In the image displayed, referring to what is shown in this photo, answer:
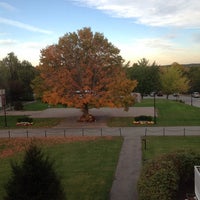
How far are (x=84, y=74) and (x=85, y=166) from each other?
18012mm

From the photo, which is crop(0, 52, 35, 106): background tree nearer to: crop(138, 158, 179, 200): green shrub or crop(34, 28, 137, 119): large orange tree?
crop(34, 28, 137, 119): large orange tree

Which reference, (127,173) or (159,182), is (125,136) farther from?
(159,182)


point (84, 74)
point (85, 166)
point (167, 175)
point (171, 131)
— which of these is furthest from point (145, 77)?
point (167, 175)

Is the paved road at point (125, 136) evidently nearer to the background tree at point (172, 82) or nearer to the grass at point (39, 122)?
the grass at point (39, 122)

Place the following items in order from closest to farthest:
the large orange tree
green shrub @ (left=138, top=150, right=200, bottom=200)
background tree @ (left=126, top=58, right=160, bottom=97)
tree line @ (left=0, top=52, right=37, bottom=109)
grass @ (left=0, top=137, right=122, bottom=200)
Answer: green shrub @ (left=138, top=150, right=200, bottom=200) < grass @ (left=0, top=137, right=122, bottom=200) < the large orange tree < tree line @ (left=0, top=52, right=37, bottom=109) < background tree @ (left=126, top=58, right=160, bottom=97)

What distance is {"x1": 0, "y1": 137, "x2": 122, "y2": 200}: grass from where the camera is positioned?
15875mm

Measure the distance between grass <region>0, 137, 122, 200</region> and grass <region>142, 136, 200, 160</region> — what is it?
6.70 ft

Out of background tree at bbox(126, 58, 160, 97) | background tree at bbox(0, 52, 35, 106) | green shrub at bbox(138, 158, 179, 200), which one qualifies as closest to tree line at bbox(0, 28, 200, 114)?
background tree at bbox(0, 52, 35, 106)

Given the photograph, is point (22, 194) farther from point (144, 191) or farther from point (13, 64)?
point (13, 64)

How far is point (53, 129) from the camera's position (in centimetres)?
3428

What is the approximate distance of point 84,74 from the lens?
36938 millimetres

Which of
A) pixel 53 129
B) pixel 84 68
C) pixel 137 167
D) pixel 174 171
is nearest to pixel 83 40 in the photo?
pixel 84 68

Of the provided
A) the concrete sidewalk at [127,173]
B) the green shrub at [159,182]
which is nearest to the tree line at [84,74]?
the concrete sidewalk at [127,173]

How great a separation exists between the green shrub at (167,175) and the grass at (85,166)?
8.45 ft
